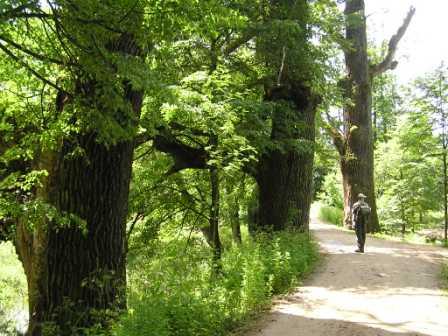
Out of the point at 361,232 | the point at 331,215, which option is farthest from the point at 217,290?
the point at 331,215

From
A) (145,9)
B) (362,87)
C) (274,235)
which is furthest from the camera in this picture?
(362,87)

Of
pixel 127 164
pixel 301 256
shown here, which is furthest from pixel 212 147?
pixel 127 164

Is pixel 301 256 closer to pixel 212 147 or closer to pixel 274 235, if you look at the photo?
pixel 274 235

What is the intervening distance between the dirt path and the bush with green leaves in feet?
1.23

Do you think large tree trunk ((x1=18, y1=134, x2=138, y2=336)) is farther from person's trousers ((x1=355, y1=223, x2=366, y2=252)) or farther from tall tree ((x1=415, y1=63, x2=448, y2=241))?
tall tree ((x1=415, y1=63, x2=448, y2=241))

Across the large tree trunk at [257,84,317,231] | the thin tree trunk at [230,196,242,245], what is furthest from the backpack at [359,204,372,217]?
the thin tree trunk at [230,196,242,245]

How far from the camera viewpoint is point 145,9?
13.8 feet

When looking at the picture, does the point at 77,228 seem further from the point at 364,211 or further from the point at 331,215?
the point at 331,215

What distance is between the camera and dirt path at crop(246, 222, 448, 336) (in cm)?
645

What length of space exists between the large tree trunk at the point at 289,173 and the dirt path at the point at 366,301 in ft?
5.15

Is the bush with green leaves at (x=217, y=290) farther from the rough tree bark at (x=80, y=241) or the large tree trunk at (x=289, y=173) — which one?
the large tree trunk at (x=289, y=173)

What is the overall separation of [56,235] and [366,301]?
522 centimetres

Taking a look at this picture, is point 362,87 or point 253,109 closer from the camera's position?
point 253,109

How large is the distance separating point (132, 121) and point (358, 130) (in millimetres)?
15736
